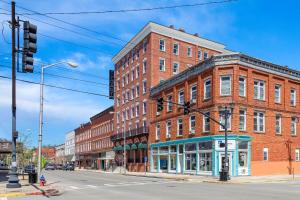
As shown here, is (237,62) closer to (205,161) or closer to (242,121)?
(242,121)

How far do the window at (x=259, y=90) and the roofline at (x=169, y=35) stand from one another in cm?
2036

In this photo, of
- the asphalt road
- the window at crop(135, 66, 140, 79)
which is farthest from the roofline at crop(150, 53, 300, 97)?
the asphalt road

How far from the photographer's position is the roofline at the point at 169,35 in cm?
6072

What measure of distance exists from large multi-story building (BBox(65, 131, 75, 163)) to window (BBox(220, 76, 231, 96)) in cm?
8656

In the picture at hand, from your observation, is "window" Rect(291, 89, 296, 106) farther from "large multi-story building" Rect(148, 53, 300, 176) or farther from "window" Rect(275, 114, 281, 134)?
"window" Rect(275, 114, 281, 134)

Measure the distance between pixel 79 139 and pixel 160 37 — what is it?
60363mm

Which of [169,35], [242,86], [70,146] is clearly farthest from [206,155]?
[70,146]

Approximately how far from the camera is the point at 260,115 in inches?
1770

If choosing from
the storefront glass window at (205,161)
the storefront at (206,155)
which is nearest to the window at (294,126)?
the storefront at (206,155)

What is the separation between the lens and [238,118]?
42.3 metres

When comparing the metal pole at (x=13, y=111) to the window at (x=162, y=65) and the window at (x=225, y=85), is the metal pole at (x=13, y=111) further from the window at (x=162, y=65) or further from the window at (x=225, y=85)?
the window at (x=162, y=65)

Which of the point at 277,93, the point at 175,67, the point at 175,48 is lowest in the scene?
the point at 277,93

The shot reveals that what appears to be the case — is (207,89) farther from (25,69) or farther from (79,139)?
(79,139)

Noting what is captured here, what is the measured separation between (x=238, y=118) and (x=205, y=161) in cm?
591
